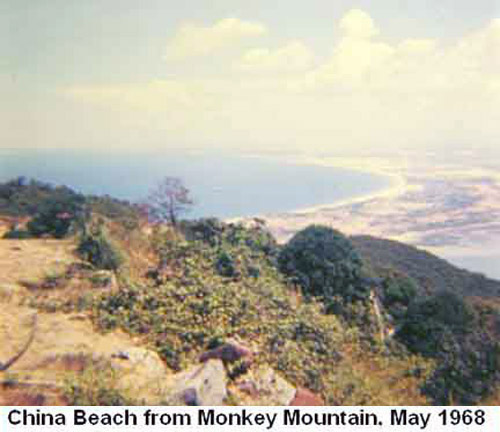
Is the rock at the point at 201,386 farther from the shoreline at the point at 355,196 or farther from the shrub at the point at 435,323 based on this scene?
the shoreline at the point at 355,196

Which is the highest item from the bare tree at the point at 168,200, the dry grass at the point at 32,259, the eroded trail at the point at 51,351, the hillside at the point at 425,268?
the bare tree at the point at 168,200

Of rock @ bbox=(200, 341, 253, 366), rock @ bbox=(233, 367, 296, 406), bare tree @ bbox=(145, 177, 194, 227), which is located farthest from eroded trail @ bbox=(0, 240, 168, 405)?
bare tree @ bbox=(145, 177, 194, 227)

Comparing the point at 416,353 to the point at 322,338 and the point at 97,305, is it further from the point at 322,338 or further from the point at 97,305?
the point at 97,305

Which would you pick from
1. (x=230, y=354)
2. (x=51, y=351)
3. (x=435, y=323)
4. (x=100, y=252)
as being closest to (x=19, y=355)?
(x=51, y=351)

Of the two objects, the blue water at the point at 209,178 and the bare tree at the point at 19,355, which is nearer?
the bare tree at the point at 19,355

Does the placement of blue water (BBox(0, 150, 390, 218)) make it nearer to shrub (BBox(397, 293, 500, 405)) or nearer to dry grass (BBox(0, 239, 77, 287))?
dry grass (BBox(0, 239, 77, 287))

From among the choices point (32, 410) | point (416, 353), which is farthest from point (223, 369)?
point (416, 353)

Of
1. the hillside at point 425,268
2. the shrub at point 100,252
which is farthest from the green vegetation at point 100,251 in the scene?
the hillside at point 425,268
